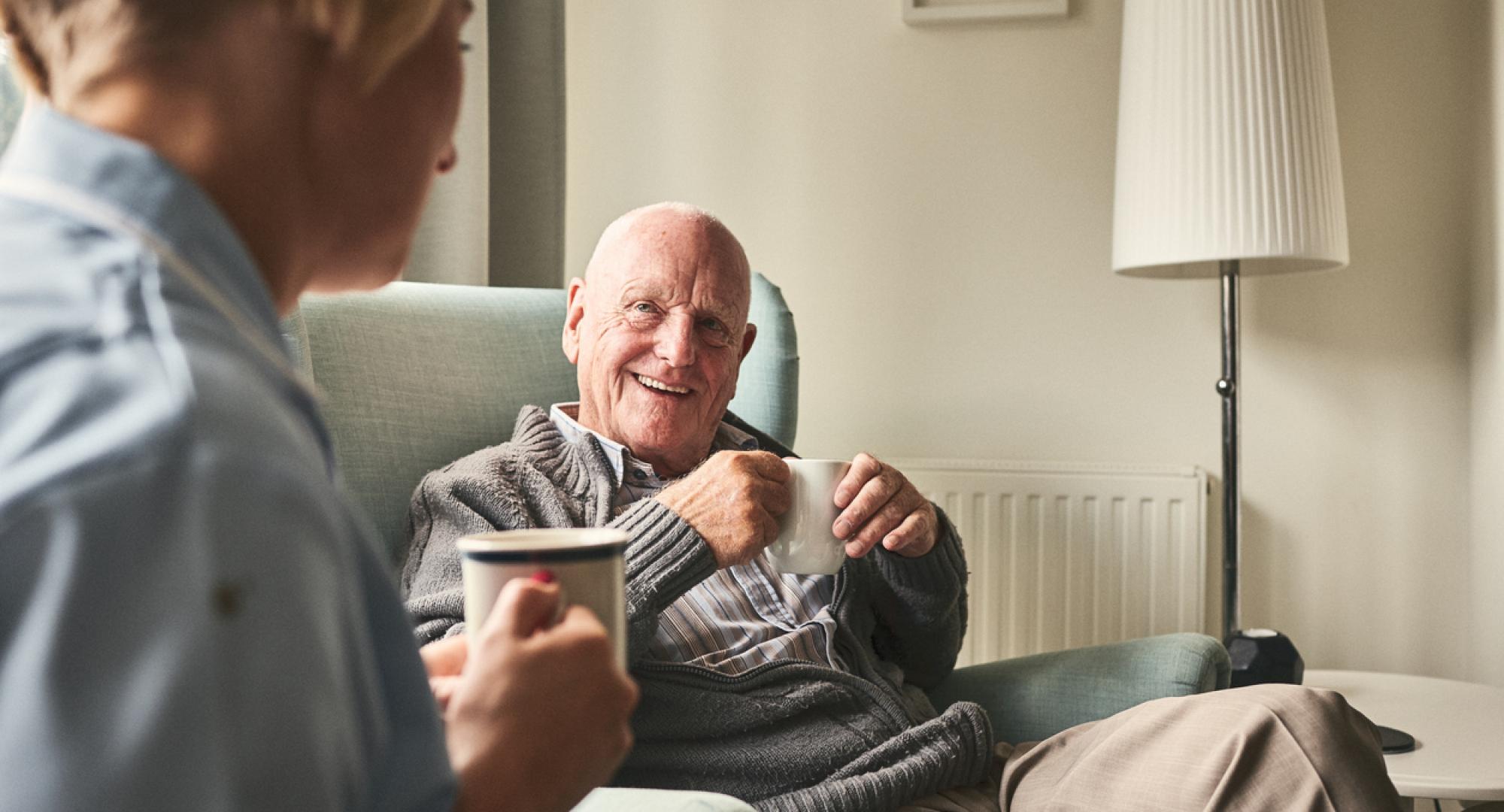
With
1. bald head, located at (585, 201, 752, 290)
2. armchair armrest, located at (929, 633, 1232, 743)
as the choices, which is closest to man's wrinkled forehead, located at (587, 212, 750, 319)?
bald head, located at (585, 201, 752, 290)

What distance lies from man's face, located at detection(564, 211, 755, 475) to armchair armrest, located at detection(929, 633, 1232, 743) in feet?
1.57

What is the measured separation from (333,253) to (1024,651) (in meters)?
2.01

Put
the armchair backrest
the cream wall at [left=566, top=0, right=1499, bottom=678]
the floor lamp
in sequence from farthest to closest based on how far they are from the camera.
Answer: the cream wall at [left=566, top=0, right=1499, bottom=678]
the floor lamp
the armchair backrest

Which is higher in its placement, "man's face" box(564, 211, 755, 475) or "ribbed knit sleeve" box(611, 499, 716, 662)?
"man's face" box(564, 211, 755, 475)

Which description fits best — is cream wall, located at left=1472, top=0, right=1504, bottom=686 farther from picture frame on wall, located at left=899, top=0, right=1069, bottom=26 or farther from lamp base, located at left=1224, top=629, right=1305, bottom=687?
picture frame on wall, located at left=899, top=0, right=1069, bottom=26

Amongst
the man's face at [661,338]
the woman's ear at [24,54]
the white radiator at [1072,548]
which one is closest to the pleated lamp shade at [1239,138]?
the white radiator at [1072,548]

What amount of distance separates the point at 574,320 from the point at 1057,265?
1.07 metres

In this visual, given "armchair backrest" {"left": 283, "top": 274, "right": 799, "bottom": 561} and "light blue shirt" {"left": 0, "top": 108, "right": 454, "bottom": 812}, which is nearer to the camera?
"light blue shirt" {"left": 0, "top": 108, "right": 454, "bottom": 812}

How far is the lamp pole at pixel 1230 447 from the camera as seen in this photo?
192 centimetres

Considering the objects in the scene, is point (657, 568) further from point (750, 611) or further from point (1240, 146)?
point (1240, 146)

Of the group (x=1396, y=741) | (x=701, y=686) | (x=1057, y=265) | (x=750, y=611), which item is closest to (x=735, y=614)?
(x=750, y=611)

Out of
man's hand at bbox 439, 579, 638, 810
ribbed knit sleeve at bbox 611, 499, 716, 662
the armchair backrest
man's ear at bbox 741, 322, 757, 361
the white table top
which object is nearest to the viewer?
man's hand at bbox 439, 579, 638, 810

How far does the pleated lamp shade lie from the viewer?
5.79ft

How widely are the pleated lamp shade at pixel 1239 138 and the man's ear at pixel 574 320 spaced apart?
876 mm
